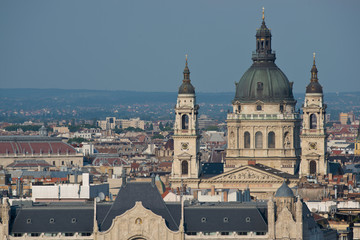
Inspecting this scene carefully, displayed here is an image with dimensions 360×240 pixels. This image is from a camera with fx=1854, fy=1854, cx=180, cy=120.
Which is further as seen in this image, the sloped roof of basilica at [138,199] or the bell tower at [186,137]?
the bell tower at [186,137]

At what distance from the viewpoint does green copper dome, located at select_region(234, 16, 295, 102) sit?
6905 inches

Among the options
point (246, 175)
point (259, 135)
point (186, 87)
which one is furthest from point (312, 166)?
point (186, 87)

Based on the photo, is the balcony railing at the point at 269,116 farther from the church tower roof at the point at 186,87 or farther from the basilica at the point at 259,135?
the church tower roof at the point at 186,87

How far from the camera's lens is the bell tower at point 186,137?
6816 inches

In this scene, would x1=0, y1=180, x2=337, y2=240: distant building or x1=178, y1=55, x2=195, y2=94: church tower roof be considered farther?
x1=178, y1=55, x2=195, y2=94: church tower roof

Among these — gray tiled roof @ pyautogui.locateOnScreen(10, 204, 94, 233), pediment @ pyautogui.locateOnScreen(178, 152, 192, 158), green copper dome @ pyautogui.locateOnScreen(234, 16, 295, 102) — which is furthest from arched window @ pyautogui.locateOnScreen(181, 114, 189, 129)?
gray tiled roof @ pyautogui.locateOnScreen(10, 204, 94, 233)

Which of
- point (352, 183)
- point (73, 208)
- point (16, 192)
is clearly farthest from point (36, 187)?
point (352, 183)

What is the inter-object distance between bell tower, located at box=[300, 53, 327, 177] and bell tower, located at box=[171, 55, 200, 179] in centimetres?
1003

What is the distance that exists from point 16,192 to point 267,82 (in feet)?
89.6

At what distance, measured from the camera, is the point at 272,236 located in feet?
360

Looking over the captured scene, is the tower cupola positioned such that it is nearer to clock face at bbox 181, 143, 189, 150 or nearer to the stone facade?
clock face at bbox 181, 143, 189, 150

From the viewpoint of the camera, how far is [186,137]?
6860 inches

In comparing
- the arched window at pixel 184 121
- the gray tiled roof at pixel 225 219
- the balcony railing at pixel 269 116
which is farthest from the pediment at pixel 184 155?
the gray tiled roof at pixel 225 219

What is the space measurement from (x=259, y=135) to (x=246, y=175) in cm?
635
